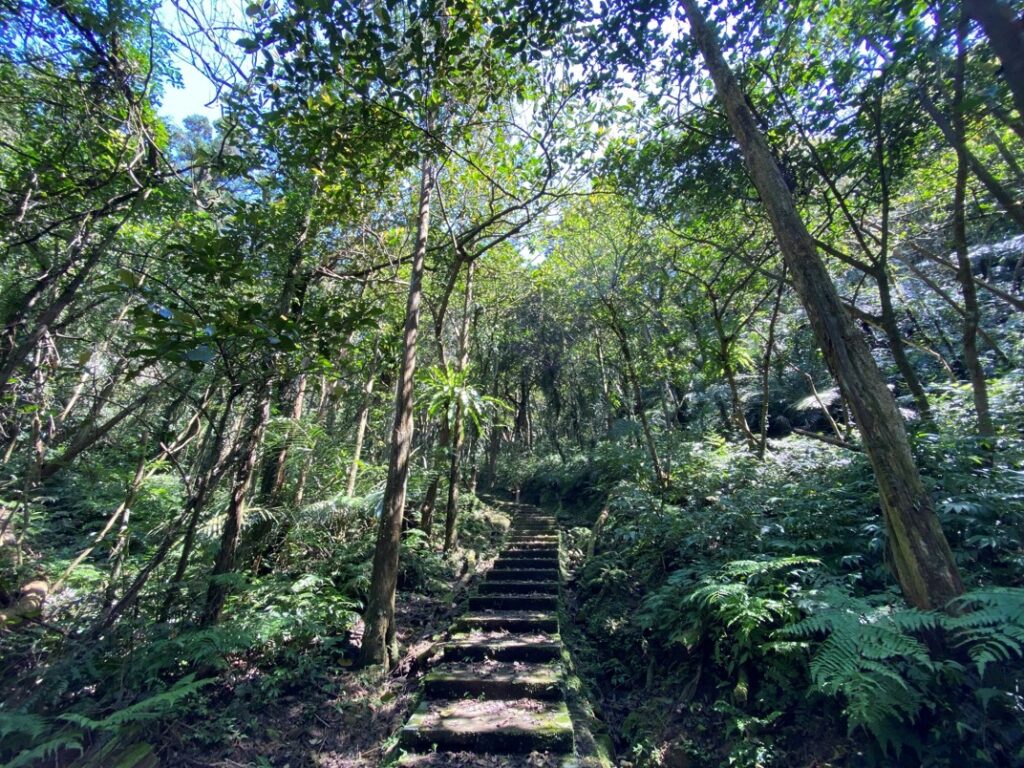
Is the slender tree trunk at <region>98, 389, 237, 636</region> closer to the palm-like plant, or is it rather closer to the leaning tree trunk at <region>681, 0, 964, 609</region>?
the palm-like plant

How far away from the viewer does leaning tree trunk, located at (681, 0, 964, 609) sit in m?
2.89

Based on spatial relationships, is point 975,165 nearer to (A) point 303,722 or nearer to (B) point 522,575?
(B) point 522,575

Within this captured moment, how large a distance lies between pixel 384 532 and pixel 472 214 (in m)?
6.09

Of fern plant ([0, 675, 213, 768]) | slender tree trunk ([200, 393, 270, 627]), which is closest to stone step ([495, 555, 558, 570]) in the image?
slender tree trunk ([200, 393, 270, 627])

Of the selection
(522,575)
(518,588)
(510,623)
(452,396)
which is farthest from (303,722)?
(452,396)

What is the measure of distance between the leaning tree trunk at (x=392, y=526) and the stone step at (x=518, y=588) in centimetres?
214

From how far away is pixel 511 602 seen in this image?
659cm

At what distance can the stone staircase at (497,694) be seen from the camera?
372 cm

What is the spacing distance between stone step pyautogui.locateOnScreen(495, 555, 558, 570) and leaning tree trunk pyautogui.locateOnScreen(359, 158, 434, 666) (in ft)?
10.7

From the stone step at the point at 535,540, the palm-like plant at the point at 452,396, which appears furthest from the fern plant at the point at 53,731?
the stone step at the point at 535,540

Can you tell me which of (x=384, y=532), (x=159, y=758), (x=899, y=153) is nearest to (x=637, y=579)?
(x=384, y=532)

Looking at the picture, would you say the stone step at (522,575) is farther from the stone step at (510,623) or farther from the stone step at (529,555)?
the stone step at (510,623)

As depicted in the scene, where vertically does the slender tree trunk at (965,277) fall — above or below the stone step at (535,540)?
above

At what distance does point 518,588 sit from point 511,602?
54 cm
